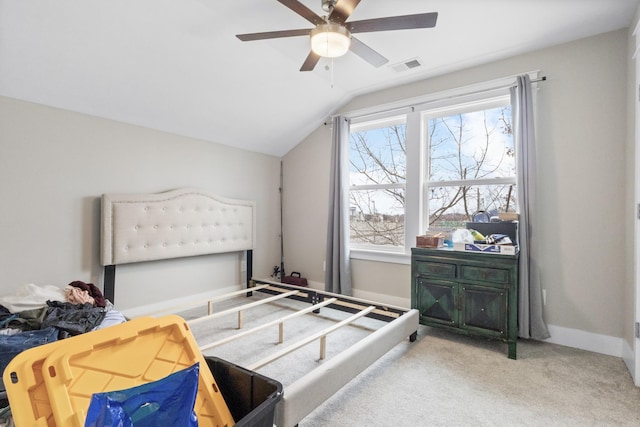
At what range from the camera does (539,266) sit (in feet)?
9.09

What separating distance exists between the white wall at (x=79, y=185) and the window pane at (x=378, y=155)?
1.79m

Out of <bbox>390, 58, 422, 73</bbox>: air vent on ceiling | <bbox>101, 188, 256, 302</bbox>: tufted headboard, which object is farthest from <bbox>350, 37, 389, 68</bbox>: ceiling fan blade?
<bbox>101, 188, 256, 302</bbox>: tufted headboard

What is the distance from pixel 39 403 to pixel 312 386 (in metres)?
1.11

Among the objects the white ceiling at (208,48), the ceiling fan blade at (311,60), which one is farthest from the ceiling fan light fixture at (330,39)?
the white ceiling at (208,48)

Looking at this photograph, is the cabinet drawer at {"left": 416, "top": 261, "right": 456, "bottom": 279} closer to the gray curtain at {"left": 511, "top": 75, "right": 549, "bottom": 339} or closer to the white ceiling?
the gray curtain at {"left": 511, "top": 75, "right": 549, "bottom": 339}

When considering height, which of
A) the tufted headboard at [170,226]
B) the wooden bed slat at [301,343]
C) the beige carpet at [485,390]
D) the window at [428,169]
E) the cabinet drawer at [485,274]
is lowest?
the beige carpet at [485,390]

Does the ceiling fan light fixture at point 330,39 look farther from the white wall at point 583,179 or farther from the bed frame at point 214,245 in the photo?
the bed frame at point 214,245

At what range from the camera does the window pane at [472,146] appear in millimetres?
3121

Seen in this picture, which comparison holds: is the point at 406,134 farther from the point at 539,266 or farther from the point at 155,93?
the point at 155,93

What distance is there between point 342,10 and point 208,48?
142 cm

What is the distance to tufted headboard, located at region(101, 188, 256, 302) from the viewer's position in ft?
9.71

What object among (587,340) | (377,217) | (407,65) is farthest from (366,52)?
(587,340)

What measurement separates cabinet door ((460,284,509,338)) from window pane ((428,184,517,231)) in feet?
3.16

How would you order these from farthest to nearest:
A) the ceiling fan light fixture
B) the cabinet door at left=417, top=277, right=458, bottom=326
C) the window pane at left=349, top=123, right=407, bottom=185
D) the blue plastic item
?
the window pane at left=349, top=123, right=407, bottom=185, the cabinet door at left=417, top=277, right=458, bottom=326, the ceiling fan light fixture, the blue plastic item
